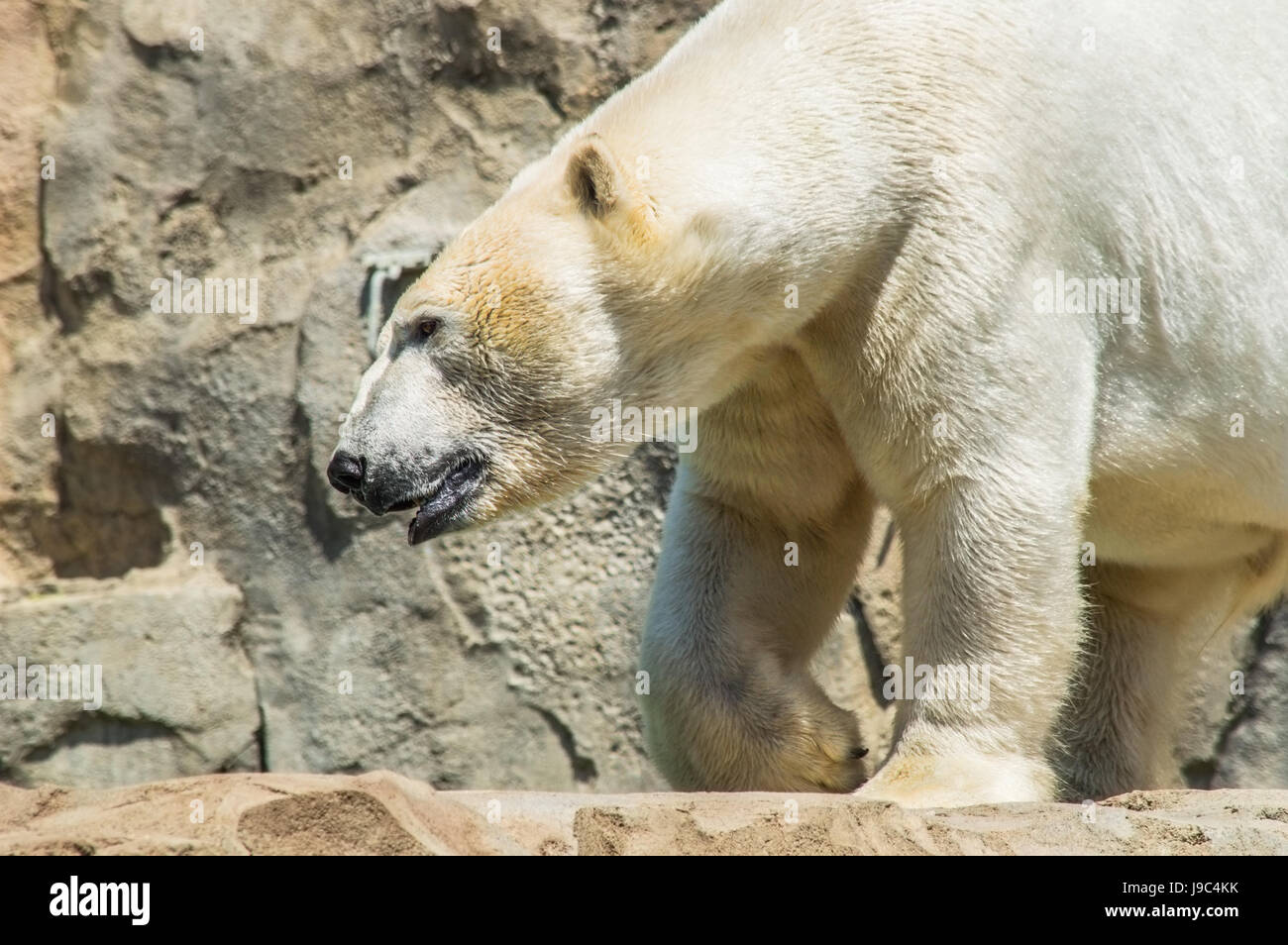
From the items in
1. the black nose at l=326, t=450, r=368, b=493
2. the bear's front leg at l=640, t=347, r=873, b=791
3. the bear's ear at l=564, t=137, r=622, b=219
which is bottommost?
the bear's front leg at l=640, t=347, r=873, b=791

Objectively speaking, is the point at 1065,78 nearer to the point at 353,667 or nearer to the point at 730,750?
the point at 730,750

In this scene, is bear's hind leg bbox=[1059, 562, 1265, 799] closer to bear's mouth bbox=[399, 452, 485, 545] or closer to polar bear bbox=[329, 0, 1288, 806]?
polar bear bbox=[329, 0, 1288, 806]

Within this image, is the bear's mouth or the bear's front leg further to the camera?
the bear's front leg

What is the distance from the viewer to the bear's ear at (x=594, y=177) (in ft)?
11.9

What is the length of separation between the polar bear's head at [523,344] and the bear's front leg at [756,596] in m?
0.46

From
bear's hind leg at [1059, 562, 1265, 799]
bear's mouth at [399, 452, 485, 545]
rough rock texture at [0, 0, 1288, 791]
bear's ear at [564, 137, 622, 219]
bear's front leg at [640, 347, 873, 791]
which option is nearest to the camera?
bear's ear at [564, 137, 622, 219]

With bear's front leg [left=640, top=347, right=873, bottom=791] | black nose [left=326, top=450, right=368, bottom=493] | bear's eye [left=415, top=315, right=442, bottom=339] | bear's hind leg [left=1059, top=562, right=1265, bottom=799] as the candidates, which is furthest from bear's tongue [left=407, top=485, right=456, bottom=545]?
bear's hind leg [left=1059, top=562, right=1265, bottom=799]

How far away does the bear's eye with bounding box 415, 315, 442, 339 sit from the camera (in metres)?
3.71

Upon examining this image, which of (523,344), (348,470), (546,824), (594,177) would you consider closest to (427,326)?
(523,344)

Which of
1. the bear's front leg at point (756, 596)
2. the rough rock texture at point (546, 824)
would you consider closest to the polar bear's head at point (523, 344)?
the bear's front leg at point (756, 596)

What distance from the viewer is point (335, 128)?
668 cm

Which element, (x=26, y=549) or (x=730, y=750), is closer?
(x=730, y=750)
